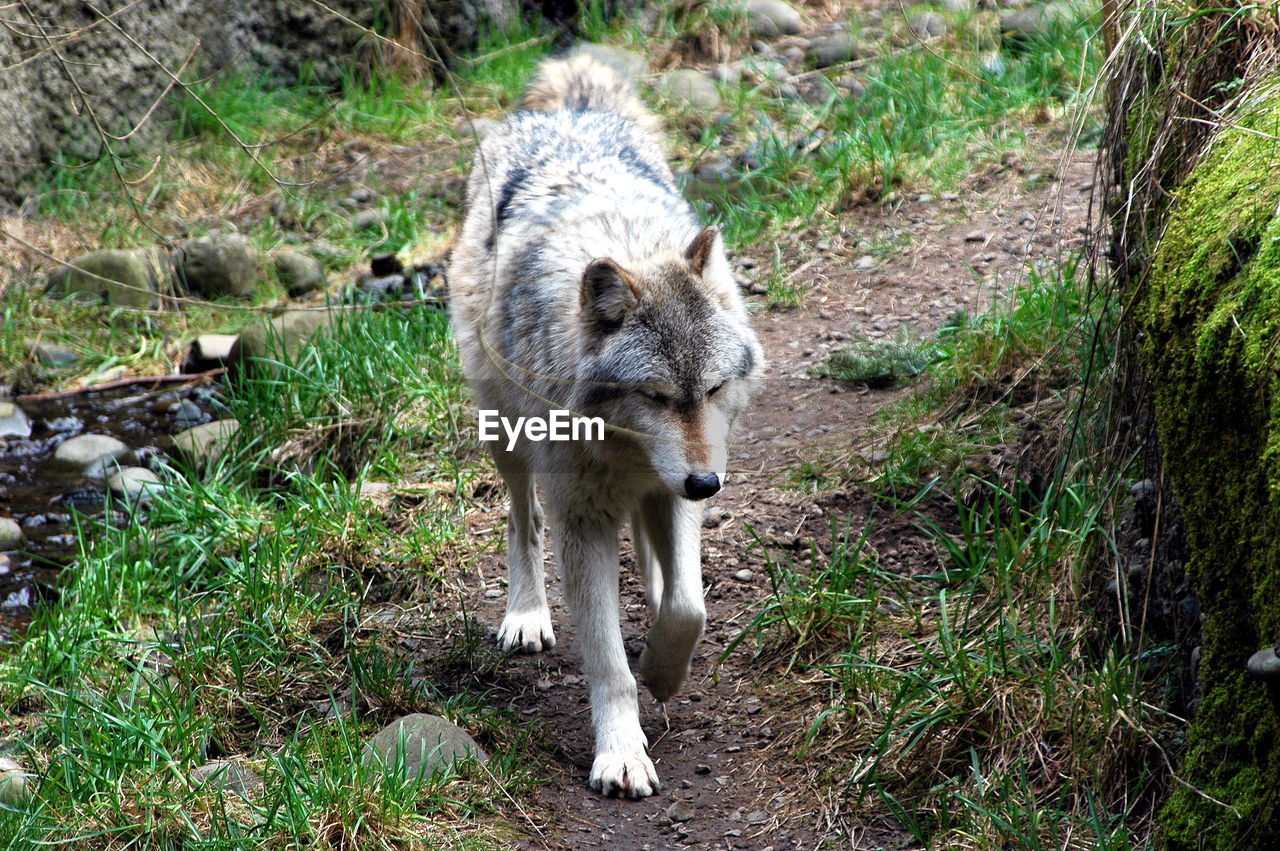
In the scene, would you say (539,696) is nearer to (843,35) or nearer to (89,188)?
(89,188)

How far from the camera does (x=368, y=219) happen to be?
8.14 metres

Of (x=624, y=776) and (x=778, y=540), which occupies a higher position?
(x=778, y=540)

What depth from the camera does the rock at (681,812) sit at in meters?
3.46

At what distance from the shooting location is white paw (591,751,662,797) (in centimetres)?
353

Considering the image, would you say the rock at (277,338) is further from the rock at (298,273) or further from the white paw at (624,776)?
the white paw at (624,776)

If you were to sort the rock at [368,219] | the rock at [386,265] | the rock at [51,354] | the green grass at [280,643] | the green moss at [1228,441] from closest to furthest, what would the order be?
the green moss at [1228,441] → the green grass at [280,643] → the rock at [51,354] → the rock at [386,265] → the rock at [368,219]

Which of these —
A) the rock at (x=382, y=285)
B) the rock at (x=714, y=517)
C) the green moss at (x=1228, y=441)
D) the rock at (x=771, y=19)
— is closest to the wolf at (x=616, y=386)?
the rock at (x=714, y=517)

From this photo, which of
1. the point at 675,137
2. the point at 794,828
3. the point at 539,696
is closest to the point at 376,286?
the point at 675,137

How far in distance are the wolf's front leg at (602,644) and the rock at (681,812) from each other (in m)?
0.09

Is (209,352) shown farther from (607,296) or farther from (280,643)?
(607,296)

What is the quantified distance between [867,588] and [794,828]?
87cm

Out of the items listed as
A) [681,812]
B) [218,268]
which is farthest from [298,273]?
[681,812]

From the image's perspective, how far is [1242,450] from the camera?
2391mm

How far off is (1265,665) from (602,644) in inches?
77.4
